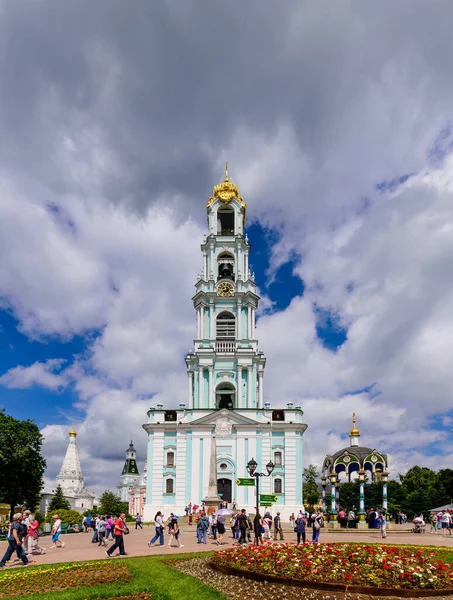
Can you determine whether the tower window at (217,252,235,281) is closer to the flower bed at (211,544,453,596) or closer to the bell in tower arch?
the bell in tower arch

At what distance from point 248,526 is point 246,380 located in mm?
31176

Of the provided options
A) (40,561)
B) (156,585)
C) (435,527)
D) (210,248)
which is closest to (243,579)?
(156,585)

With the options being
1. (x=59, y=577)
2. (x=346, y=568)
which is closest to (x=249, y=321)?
(x=59, y=577)

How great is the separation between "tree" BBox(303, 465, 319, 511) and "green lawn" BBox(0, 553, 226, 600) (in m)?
69.8

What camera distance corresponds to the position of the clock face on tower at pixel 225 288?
2383 inches

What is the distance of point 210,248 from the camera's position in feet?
204

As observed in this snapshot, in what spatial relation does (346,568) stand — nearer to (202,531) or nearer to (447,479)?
(202,531)

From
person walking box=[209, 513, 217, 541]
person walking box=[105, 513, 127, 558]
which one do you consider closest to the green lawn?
person walking box=[105, 513, 127, 558]

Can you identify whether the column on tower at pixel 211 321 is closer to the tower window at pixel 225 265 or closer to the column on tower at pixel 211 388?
the column on tower at pixel 211 388

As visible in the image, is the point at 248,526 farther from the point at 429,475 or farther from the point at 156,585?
the point at 429,475

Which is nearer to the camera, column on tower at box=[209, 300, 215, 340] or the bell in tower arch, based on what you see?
column on tower at box=[209, 300, 215, 340]

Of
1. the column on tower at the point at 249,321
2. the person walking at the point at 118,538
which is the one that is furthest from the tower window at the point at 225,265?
the person walking at the point at 118,538

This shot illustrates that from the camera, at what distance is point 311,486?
81.5m

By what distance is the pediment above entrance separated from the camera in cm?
5272
